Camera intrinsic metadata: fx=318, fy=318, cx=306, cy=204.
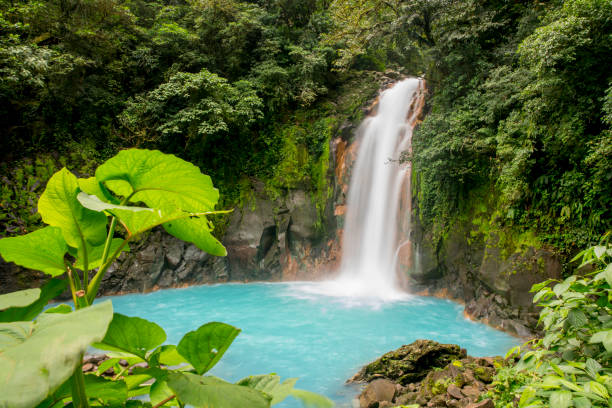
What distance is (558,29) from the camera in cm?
467

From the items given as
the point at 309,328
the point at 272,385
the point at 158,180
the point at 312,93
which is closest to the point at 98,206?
the point at 158,180

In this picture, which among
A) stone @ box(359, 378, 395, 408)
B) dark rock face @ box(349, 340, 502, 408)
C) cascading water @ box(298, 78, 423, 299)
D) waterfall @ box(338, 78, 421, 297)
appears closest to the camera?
dark rock face @ box(349, 340, 502, 408)

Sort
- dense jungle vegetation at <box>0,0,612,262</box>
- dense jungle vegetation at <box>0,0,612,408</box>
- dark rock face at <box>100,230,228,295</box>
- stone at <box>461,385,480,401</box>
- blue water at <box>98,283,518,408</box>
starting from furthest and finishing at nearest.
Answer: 1. dark rock face at <box>100,230,228,295</box>
2. blue water at <box>98,283,518,408</box>
3. dense jungle vegetation at <box>0,0,612,262</box>
4. stone at <box>461,385,480,401</box>
5. dense jungle vegetation at <box>0,0,612,408</box>

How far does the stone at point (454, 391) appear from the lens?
3247 mm

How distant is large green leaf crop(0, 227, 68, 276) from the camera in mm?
565

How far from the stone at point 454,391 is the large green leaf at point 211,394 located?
3.67 metres

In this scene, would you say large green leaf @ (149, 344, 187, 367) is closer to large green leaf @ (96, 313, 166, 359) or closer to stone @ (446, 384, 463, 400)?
large green leaf @ (96, 313, 166, 359)

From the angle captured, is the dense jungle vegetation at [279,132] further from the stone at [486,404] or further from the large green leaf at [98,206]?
the stone at [486,404]

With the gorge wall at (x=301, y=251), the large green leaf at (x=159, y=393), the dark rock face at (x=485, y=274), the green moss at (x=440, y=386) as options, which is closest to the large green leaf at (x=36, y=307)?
the large green leaf at (x=159, y=393)

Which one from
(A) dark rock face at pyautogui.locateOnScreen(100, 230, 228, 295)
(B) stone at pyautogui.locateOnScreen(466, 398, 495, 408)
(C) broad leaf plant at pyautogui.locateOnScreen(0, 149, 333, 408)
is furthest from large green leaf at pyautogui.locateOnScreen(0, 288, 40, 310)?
(A) dark rock face at pyautogui.locateOnScreen(100, 230, 228, 295)

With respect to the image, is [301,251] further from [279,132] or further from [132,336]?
[132,336]

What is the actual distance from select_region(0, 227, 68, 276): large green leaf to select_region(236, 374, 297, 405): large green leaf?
1.34 ft

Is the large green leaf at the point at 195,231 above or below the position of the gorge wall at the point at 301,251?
above

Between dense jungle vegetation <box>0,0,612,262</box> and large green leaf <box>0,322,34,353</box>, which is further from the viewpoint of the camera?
dense jungle vegetation <box>0,0,612,262</box>
